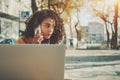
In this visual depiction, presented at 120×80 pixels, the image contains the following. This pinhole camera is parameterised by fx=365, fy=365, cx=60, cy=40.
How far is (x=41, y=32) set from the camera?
2.88 m

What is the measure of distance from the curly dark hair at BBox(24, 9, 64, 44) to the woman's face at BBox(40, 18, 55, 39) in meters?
0.03

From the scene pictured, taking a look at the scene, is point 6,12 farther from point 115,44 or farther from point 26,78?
point 26,78

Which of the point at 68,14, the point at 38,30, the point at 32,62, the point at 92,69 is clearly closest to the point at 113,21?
the point at 68,14

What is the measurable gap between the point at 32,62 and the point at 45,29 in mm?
1075

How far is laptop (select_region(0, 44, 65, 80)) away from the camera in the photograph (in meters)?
1.75

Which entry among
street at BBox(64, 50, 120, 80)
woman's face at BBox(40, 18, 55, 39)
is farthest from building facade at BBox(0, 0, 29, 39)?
woman's face at BBox(40, 18, 55, 39)

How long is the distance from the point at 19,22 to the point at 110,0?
647 centimetres

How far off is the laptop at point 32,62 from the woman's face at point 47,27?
1.00m

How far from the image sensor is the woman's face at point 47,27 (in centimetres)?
281

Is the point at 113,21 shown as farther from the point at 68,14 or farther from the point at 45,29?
the point at 45,29

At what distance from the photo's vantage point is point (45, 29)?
2836 mm

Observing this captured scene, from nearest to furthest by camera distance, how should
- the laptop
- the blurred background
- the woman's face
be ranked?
the laptop, the woman's face, the blurred background

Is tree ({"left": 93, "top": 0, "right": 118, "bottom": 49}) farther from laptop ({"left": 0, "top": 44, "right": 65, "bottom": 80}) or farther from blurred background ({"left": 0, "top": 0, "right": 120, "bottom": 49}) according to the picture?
laptop ({"left": 0, "top": 44, "right": 65, "bottom": 80})

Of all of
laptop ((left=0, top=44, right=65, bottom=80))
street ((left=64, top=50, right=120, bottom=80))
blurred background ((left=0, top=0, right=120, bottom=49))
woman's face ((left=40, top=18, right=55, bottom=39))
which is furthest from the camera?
blurred background ((left=0, top=0, right=120, bottom=49))
